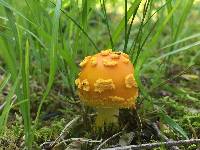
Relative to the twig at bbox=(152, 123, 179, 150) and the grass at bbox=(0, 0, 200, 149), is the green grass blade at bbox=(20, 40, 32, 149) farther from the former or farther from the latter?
the twig at bbox=(152, 123, 179, 150)

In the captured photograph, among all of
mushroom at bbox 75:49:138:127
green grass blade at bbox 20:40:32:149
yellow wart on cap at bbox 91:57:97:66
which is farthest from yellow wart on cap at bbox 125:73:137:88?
green grass blade at bbox 20:40:32:149

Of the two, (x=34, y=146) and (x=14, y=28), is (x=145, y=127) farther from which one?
(x=14, y=28)

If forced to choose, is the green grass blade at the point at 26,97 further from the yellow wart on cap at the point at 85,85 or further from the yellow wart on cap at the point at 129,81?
the yellow wart on cap at the point at 129,81

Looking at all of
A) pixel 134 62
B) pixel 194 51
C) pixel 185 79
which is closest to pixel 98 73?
pixel 134 62

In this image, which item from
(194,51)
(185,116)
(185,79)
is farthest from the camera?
(194,51)

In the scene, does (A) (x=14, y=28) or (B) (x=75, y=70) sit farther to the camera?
(B) (x=75, y=70)

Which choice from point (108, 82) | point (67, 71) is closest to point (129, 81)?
point (108, 82)
